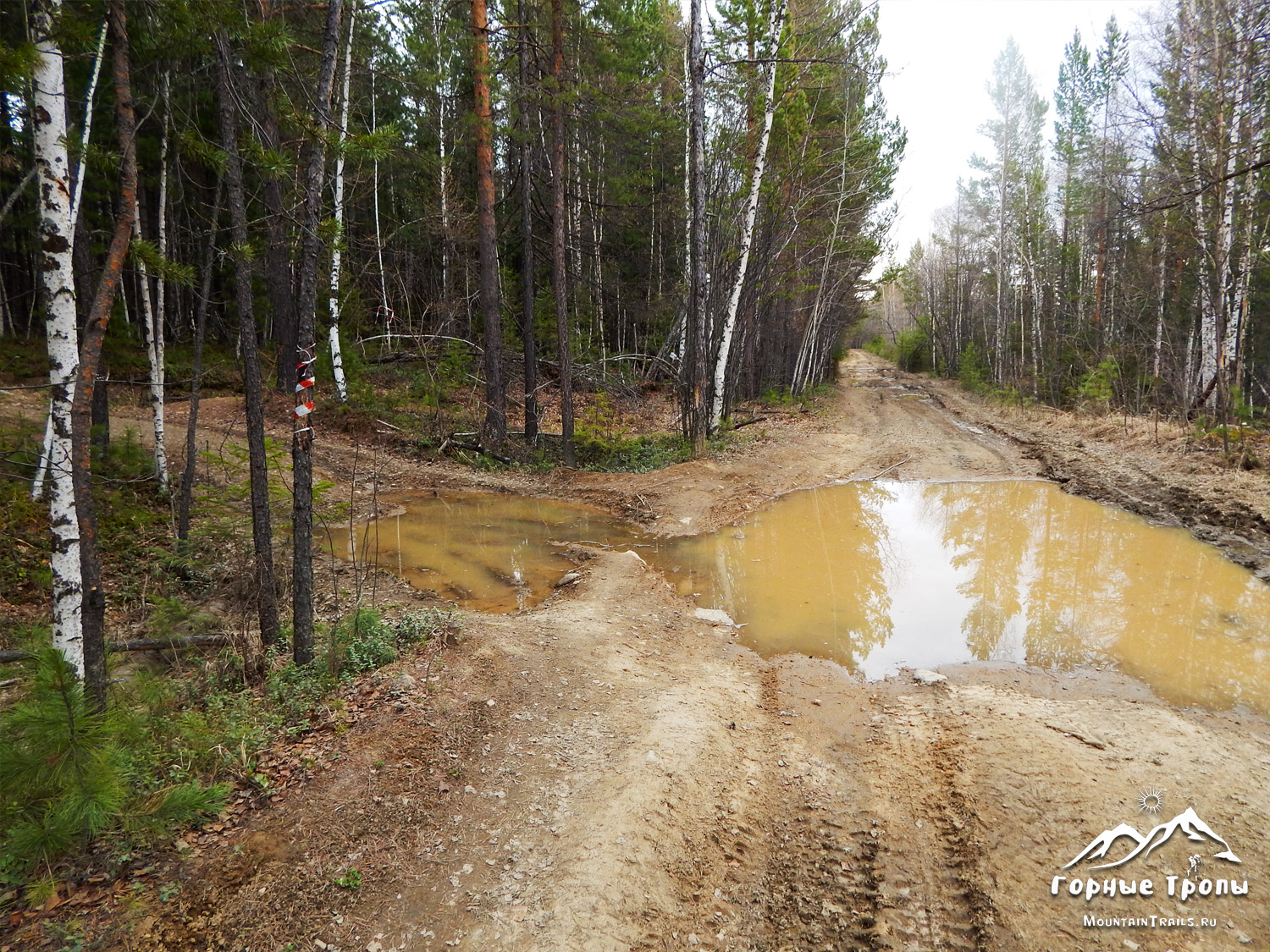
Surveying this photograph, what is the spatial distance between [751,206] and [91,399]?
12.8m

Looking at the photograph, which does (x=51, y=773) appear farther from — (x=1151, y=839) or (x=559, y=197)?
(x=559, y=197)

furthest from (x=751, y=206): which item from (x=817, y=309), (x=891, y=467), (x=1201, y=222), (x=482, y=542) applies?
(x=1201, y=222)

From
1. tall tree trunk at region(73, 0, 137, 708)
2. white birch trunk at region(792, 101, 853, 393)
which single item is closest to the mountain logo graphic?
tall tree trunk at region(73, 0, 137, 708)

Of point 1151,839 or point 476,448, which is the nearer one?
point 1151,839

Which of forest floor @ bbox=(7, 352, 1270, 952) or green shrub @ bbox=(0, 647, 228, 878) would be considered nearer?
green shrub @ bbox=(0, 647, 228, 878)

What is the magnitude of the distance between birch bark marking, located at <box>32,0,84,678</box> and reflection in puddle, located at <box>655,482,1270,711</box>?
202 inches

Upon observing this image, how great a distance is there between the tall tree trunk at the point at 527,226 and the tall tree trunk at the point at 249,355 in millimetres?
8089

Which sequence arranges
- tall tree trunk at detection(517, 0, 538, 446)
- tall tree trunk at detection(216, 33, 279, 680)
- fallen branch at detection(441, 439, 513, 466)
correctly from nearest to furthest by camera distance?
tall tree trunk at detection(216, 33, 279, 680) < tall tree trunk at detection(517, 0, 538, 446) < fallen branch at detection(441, 439, 513, 466)

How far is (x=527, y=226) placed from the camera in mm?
12805

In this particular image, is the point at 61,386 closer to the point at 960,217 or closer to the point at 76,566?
the point at 76,566

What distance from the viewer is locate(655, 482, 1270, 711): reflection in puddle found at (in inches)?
220

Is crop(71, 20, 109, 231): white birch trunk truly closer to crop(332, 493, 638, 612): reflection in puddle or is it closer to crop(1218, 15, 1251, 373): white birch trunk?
crop(332, 493, 638, 612): reflection in puddle

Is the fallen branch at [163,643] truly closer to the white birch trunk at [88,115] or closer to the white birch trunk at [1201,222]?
the white birch trunk at [88,115]

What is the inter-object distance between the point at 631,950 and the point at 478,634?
A: 10.4 ft
